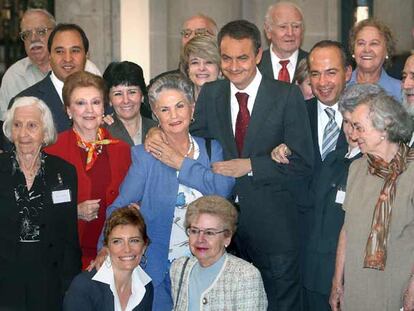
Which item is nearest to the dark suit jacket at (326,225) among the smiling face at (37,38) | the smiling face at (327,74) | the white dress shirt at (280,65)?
the smiling face at (327,74)

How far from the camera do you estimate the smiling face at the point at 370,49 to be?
8.14 m

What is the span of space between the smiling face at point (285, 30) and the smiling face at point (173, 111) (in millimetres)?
1961

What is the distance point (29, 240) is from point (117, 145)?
891mm

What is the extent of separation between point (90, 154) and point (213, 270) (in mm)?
1149

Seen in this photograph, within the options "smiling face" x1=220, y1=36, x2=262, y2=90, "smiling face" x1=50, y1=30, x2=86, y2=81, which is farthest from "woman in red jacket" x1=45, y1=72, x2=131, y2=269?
"smiling face" x1=50, y1=30, x2=86, y2=81

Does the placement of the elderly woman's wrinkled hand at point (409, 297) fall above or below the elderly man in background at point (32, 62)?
below

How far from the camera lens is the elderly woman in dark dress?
265 inches

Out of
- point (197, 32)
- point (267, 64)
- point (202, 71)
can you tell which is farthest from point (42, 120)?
point (197, 32)

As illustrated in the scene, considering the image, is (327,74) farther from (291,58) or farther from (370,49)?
(291,58)

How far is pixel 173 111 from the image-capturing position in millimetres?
6863

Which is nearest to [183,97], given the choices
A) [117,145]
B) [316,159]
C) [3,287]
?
[117,145]

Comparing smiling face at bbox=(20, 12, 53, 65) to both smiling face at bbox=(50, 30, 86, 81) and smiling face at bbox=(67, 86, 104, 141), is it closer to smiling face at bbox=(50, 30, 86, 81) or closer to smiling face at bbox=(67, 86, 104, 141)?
smiling face at bbox=(50, 30, 86, 81)

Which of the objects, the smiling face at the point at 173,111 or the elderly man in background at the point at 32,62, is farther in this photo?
the elderly man in background at the point at 32,62

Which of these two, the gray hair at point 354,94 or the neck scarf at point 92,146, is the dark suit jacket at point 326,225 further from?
the neck scarf at point 92,146
